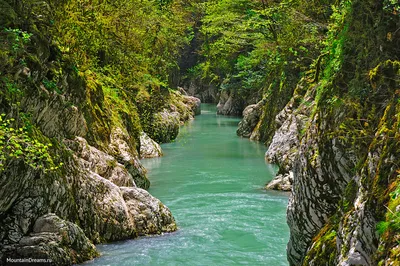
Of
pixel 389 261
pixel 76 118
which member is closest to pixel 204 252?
pixel 76 118

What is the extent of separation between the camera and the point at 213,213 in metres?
12.6

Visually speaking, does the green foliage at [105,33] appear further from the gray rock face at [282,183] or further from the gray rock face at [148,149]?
the gray rock face at [282,183]

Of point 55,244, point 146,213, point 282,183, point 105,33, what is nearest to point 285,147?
point 282,183

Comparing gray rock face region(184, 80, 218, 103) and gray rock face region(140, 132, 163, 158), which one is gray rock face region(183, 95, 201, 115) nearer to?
gray rock face region(184, 80, 218, 103)

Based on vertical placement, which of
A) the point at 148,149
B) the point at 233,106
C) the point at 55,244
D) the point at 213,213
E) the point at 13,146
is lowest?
the point at 213,213

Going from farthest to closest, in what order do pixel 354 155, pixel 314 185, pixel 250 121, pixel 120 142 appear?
pixel 250 121 < pixel 120 142 < pixel 314 185 < pixel 354 155

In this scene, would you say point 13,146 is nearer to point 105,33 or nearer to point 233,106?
point 105,33

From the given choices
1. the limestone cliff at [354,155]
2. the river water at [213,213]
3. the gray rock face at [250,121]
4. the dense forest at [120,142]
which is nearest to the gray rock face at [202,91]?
the gray rock face at [250,121]

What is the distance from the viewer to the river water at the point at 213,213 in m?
9.30

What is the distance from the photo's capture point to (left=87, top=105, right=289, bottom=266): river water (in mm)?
9305

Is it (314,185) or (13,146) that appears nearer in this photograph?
(314,185)

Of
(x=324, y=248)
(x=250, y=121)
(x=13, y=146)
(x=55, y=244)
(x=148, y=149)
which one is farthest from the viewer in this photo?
(x=250, y=121)

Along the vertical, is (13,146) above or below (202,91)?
below

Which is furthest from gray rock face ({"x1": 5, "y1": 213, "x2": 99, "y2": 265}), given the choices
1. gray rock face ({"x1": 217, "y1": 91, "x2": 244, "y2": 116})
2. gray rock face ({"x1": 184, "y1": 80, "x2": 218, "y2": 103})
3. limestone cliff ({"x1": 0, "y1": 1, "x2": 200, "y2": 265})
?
gray rock face ({"x1": 184, "y1": 80, "x2": 218, "y2": 103})
